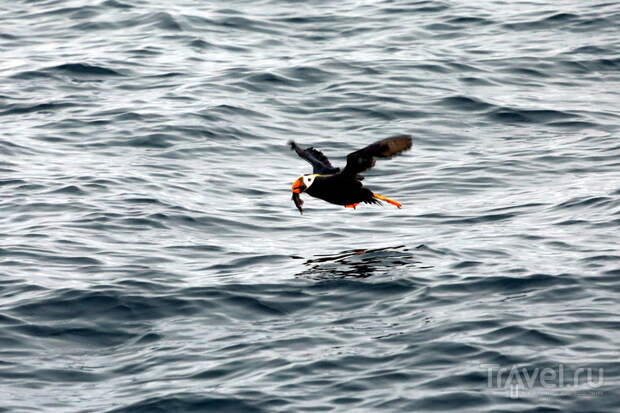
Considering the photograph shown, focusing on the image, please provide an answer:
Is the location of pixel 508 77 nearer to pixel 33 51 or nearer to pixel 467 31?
pixel 467 31

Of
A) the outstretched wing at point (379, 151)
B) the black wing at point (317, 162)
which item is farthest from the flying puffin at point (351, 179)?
the black wing at point (317, 162)

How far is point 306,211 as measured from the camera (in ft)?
43.1

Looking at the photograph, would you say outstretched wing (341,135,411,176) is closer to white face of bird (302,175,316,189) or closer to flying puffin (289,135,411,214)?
flying puffin (289,135,411,214)

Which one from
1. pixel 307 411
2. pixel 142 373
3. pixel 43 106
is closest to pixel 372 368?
pixel 307 411

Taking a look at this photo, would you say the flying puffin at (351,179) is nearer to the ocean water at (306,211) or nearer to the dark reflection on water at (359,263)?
the dark reflection on water at (359,263)

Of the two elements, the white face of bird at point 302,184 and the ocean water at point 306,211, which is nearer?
the ocean water at point 306,211

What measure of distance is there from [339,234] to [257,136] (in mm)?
3942

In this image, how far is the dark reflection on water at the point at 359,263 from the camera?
10344mm

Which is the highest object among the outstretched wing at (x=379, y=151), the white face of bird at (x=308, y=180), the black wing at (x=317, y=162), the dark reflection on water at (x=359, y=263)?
the outstretched wing at (x=379, y=151)

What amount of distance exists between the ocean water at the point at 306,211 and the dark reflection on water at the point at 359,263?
42mm

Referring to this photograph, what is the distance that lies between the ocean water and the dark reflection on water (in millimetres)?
42

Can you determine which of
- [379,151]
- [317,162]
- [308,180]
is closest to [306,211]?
[317,162]

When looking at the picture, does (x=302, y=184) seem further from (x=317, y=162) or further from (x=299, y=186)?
(x=317, y=162)

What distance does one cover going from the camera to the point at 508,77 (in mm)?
17906
